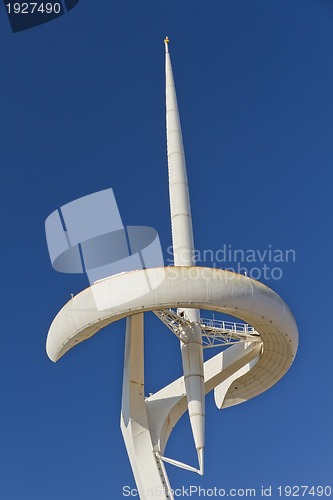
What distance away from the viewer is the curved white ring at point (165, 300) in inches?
1211

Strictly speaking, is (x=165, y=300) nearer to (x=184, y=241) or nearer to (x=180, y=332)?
(x=180, y=332)

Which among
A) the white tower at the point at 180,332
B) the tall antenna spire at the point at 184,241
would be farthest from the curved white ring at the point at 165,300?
the tall antenna spire at the point at 184,241

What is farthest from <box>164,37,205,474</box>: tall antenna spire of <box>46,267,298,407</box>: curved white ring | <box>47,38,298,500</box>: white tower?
<box>46,267,298,407</box>: curved white ring

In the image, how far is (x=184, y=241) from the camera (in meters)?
39.6

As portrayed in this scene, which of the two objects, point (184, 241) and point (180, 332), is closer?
point (180, 332)

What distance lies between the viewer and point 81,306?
3203cm

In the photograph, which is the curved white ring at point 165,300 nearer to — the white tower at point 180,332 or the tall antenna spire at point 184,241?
the white tower at point 180,332

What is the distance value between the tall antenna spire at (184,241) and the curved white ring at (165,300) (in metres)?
3.77

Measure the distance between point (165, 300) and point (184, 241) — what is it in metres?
9.25

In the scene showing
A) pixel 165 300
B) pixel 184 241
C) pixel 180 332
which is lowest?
pixel 180 332

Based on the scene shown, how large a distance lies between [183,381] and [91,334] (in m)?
8.05

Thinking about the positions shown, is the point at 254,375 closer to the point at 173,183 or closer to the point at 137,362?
the point at 137,362

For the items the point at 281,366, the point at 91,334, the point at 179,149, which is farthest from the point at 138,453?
the point at 179,149

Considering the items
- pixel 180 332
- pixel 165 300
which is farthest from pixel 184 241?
pixel 165 300
